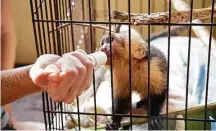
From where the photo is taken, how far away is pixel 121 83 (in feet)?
2.88

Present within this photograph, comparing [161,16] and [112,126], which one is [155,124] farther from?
[161,16]

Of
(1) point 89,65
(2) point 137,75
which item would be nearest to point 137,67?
(2) point 137,75

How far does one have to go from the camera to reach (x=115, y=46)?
834 mm

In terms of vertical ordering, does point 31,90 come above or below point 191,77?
above

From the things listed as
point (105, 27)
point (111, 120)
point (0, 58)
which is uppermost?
point (105, 27)

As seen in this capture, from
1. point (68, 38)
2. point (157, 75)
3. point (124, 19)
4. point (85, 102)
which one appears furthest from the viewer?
point (68, 38)

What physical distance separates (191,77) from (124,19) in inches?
17.1

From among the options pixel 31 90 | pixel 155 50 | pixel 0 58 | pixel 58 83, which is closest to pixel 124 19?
pixel 155 50

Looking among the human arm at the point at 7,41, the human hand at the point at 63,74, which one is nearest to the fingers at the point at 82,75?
the human hand at the point at 63,74

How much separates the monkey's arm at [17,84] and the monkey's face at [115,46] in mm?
211

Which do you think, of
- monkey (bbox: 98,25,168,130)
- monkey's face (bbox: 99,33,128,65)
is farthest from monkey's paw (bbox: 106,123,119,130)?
monkey's face (bbox: 99,33,128,65)

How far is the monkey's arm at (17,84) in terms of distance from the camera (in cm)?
60

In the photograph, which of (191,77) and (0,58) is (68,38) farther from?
(191,77)

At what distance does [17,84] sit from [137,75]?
326 millimetres
